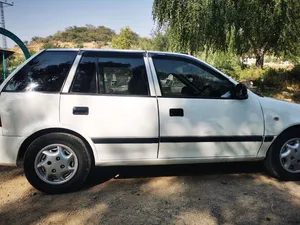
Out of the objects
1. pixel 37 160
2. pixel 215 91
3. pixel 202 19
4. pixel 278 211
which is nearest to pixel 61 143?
pixel 37 160

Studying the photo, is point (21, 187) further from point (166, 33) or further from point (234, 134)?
point (166, 33)

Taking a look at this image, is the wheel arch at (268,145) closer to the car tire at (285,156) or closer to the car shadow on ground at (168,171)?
the car tire at (285,156)

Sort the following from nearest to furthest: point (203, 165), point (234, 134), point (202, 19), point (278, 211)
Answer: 1. point (278, 211)
2. point (234, 134)
3. point (203, 165)
4. point (202, 19)

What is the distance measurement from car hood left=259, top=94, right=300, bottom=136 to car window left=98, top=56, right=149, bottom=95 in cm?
158

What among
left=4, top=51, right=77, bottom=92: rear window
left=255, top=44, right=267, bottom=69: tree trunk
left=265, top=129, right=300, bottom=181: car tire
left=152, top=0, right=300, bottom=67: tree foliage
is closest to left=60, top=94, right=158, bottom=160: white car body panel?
left=4, top=51, right=77, bottom=92: rear window

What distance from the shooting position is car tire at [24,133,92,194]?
337 cm

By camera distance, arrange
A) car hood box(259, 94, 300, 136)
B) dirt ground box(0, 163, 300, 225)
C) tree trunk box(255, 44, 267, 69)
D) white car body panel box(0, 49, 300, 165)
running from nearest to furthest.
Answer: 1. dirt ground box(0, 163, 300, 225)
2. white car body panel box(0, 49, 300, 165)
3. car hood box(259, 94, 300, 136)
4. tree trunk box(255, 44, 267, 69)

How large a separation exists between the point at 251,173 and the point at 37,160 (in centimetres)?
292

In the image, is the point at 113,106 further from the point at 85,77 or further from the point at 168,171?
the point at 168,171

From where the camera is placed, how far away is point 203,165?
15.0ft

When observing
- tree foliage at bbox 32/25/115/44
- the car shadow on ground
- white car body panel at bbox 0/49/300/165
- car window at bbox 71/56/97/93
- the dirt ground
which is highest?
tree foliage at bbox 32/25/115/44

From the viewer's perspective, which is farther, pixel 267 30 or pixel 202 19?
pixel 267 30

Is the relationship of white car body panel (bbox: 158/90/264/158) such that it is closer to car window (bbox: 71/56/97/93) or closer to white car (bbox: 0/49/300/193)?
white car (bbox: 0/49/300/193)

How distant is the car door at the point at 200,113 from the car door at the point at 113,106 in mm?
162
